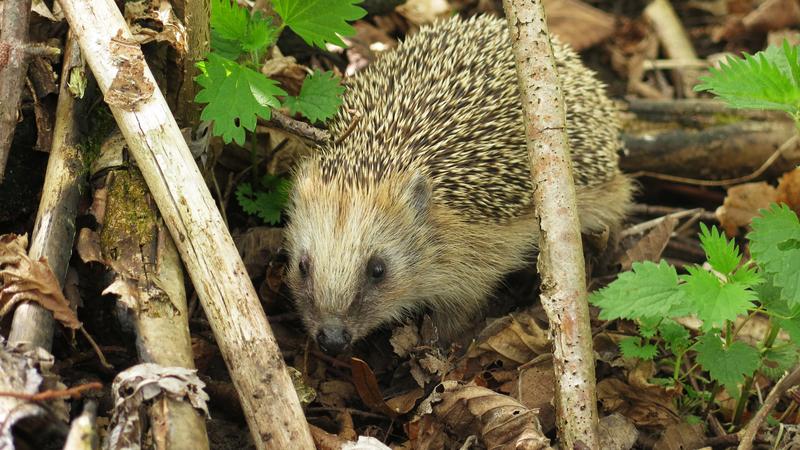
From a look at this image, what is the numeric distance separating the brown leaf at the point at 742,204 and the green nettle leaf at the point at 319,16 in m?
3.24

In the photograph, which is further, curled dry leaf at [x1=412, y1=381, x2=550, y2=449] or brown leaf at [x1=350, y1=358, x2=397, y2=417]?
brown leaf at [x1=350, y1=358, x2=397, y2=417]

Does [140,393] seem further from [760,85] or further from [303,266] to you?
[760,85]

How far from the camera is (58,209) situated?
3.61 meters

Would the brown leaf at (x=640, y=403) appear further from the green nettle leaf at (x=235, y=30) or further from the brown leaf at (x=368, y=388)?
the green nettle leaf at (x=235, y=30)

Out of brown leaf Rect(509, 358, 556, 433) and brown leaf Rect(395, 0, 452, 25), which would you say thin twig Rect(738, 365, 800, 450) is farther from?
brown leaf Rect(395, 0, 452, 25)

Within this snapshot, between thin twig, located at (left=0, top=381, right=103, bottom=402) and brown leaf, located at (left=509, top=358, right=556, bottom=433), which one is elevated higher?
thin twig, located at (left=0, top=381, right=103, bottom=402)

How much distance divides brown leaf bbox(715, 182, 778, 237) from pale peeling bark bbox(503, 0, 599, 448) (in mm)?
2792

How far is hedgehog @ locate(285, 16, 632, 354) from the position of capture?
4.75 m

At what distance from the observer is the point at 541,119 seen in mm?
3699

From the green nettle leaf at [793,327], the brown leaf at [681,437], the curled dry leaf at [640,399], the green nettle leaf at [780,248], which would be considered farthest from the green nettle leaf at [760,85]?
the brown leaf at [681,437]

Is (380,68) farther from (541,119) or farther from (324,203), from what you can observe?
(541,119)

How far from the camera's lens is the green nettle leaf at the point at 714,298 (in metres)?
3.27

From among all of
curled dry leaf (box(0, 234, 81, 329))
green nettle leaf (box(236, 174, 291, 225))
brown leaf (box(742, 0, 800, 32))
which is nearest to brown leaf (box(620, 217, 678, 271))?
green nettle leaf (box(236, 174, 291, 225))

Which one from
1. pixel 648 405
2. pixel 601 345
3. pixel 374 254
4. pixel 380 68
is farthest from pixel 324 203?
pixel 648 405
